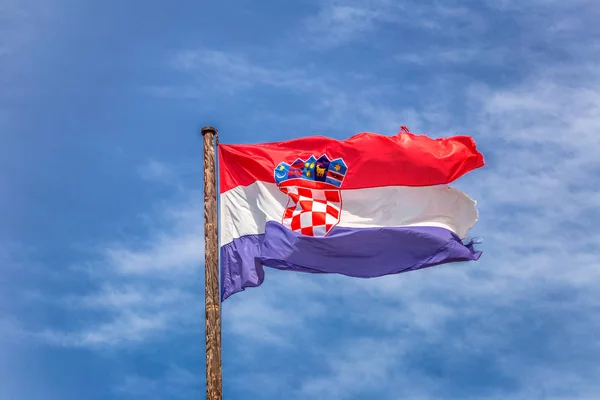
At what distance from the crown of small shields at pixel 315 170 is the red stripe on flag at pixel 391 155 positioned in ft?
0.35

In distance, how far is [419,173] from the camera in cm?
2053

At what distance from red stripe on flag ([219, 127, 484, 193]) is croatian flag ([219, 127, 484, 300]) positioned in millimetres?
23

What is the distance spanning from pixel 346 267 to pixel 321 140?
303 cm

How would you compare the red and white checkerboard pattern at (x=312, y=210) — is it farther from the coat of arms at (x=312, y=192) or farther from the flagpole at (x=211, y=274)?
the flagpole at (x=211, y=274)

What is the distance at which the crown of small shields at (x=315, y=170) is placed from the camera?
1972 cm

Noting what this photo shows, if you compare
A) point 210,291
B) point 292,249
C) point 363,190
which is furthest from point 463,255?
point 210,291

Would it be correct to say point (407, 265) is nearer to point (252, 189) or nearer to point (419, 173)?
point (419, 173)

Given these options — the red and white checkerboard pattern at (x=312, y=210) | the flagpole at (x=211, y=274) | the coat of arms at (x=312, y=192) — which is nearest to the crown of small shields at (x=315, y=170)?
the coat of arms at (x=312, y=192)

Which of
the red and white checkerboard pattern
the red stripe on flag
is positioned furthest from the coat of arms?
the red stripe on flag

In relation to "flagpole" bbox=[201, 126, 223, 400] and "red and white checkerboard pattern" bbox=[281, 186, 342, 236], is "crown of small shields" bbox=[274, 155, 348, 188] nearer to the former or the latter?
"red and white checkerboard pattern" bbox=[281, 186, 342, 236]

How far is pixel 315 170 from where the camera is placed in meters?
20.0

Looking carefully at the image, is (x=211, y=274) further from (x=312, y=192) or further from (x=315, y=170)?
(x=315, y=170)

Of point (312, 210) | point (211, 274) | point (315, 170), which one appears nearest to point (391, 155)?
point (315, 170)

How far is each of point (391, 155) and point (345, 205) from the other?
1.66m
